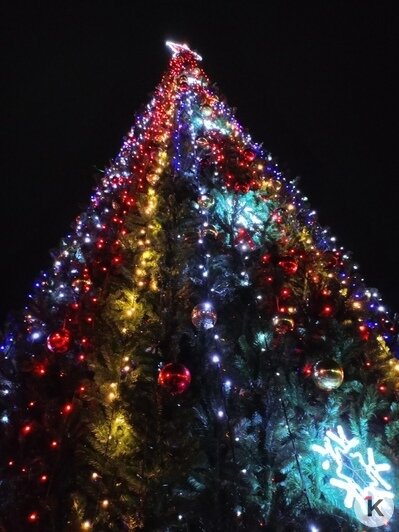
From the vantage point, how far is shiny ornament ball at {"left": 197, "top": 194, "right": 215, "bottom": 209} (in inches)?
159

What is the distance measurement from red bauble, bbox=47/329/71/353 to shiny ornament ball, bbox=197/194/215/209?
1.82 m

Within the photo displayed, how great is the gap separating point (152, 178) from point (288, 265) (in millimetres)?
1925

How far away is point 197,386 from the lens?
259 cm

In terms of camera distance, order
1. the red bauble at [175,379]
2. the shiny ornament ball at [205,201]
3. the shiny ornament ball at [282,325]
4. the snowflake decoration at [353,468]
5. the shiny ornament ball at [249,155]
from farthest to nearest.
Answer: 1. the shiny ornament ball at [249,155]
2. the shiny ornament ball at [205,201]
3. the shiny ornament ball at [282,325]
4. the snowflake decoration at [353,468]
5. the red bauble at [175,379]

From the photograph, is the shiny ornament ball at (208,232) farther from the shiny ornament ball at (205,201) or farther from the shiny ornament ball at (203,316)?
the shiny ornament ball at (203,316)

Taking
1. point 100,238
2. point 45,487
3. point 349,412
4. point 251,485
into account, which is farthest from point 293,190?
point 45,487

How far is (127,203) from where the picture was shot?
178 inches

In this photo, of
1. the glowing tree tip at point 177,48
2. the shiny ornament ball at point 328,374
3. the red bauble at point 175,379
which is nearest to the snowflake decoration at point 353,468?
the shiny ornament ball at point 328,374

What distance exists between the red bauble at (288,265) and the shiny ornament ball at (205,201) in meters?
0.94

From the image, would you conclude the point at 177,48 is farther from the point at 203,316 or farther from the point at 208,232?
the point at 203,316

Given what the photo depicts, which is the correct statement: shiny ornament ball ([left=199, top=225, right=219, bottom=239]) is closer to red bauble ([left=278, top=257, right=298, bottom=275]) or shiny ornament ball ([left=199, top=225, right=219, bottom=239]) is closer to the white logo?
red bauble ([left=278, top=257, right=298, bottom=275])

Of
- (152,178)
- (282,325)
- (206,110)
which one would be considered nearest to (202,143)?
(152,178)

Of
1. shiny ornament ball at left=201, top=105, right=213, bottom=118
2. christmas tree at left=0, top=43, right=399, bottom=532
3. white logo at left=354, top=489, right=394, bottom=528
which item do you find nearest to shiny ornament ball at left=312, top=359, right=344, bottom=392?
christmas tree at left=0, top=43, right=399, bottom=532

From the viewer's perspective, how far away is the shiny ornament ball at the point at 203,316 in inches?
109
